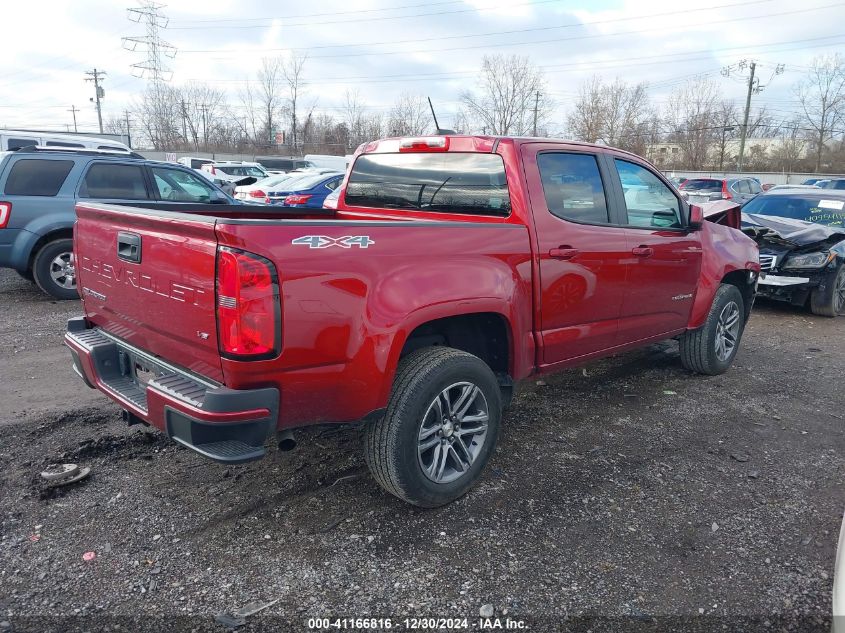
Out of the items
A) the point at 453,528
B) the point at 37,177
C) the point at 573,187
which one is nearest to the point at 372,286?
the point at 453,528

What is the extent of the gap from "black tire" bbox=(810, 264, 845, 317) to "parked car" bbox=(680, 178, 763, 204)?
11.5 meters

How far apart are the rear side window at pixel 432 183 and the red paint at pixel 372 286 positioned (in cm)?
7

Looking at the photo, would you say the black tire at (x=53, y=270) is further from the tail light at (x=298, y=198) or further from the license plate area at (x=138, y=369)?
the tail light at (x=298, y=198)

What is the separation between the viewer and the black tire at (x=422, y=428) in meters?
2.94

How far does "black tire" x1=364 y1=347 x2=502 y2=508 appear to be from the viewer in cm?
294

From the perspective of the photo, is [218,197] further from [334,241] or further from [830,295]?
[830,295]

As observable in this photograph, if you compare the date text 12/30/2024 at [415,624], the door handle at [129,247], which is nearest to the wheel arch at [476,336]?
the date text 12/30/2024 at [415,624]

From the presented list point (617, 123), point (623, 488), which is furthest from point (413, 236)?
point (617, 123)

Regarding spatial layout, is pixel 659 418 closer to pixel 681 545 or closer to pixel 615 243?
pixel 615 243

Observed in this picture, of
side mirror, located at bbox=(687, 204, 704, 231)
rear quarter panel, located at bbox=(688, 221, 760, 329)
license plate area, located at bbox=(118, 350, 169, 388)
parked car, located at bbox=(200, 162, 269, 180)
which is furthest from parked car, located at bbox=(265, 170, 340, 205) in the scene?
parked car, located at bbox=(200, 162, 269, 180)

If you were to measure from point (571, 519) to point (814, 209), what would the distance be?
833 centimetres

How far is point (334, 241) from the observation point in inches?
103

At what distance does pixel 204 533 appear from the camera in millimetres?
2977

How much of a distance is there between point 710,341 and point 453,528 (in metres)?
3.32
